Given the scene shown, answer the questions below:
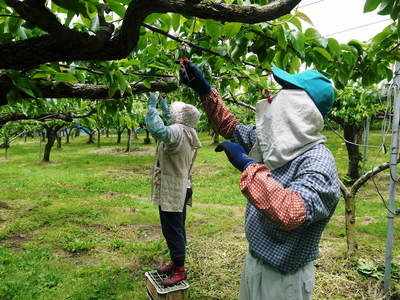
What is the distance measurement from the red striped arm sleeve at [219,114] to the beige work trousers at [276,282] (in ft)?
2.67

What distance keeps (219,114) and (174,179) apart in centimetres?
118

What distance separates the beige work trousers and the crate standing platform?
1.33 meters

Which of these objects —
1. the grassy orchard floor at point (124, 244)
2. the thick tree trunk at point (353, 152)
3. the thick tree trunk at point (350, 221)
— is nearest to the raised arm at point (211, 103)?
the grassy orchard floor at point (124, 244)

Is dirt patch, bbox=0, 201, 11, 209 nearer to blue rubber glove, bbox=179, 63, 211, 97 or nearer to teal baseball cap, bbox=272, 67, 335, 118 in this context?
blue rubber glove, bbox=179, 63, 211, 97

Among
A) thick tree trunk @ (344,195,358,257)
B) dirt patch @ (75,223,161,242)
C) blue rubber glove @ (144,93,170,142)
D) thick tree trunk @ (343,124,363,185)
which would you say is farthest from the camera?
thick tree trunk @ (343,124,363,185)

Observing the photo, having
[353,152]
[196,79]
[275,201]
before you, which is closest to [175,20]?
[196,79]

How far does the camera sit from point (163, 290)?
272 cm

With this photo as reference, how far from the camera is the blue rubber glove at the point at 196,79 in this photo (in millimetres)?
2021

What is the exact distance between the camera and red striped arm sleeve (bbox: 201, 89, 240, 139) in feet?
6.57

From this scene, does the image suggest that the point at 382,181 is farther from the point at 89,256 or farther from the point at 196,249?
the point at 89,256

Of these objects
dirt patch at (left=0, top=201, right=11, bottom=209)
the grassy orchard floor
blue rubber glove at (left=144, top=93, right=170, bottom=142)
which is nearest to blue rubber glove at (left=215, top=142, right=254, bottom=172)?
blue rubber glove at (left=144, top=93, right=170, bottom=142)

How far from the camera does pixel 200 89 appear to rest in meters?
2.05

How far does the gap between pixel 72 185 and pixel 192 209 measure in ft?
16.7

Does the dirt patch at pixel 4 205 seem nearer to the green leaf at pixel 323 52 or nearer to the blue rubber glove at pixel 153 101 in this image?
the blue rubber glove at pixel 153 101
